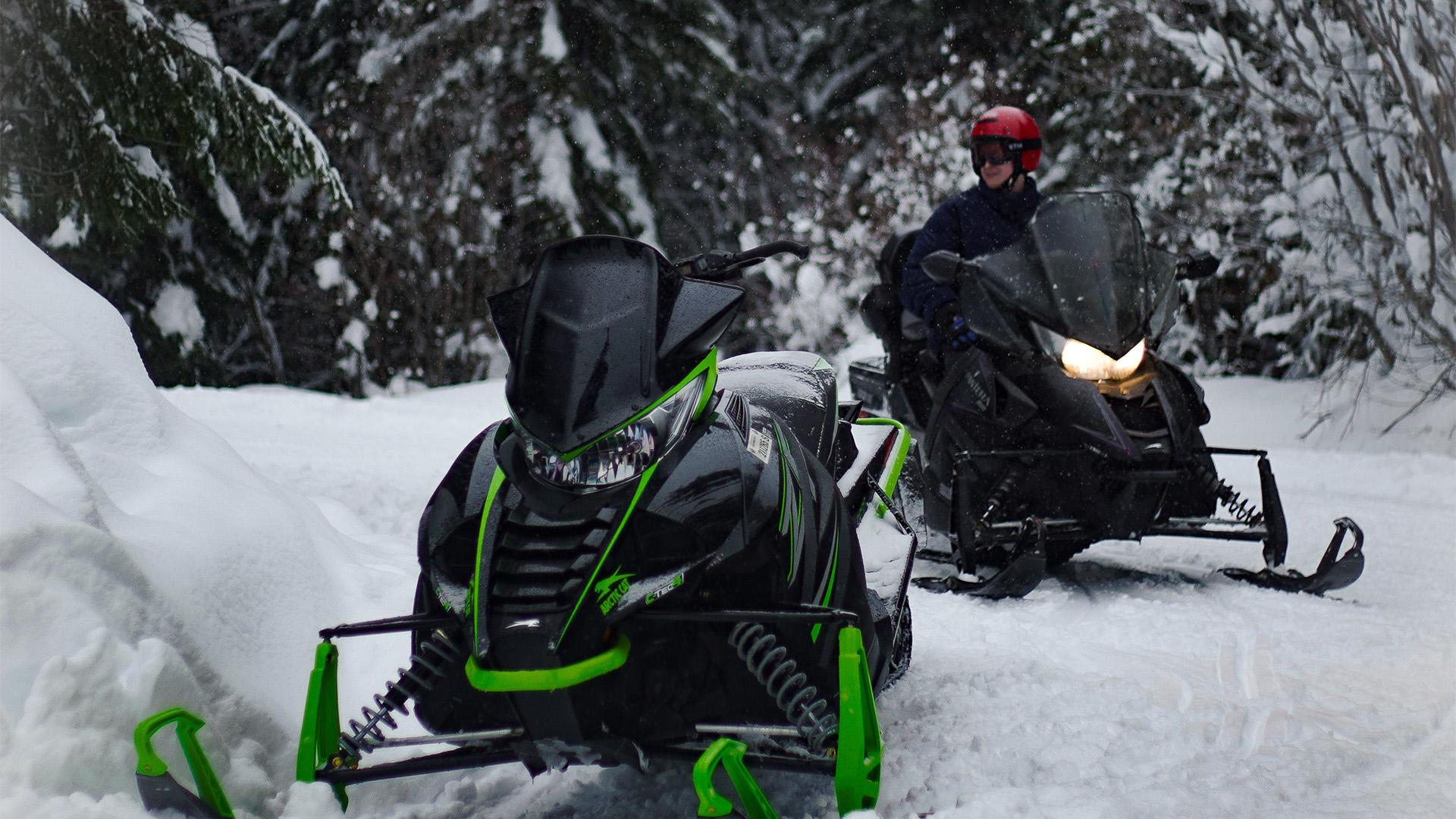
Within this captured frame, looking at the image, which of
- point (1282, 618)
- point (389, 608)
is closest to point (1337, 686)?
point (1282, 618)

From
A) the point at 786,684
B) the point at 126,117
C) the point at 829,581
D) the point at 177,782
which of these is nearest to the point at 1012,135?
the point at 829,581

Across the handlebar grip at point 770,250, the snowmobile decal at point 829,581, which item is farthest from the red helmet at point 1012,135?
the snowmobile decal at point 829,581

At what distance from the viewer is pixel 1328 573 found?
4422 millimetres

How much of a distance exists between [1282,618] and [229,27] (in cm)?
1718

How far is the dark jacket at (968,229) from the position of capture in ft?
17.9

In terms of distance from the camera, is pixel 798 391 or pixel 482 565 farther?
pixel 798 391

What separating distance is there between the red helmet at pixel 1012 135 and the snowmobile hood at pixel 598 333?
Result: 3.29 meters

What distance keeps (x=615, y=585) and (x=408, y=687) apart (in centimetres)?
49

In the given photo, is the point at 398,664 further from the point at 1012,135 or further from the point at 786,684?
the point at 1012,135

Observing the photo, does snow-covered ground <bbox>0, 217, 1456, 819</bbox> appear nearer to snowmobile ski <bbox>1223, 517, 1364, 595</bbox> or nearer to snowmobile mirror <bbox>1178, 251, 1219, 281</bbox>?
snowmobile ski <bbox>1223, 517, 1364, 595</bbox>

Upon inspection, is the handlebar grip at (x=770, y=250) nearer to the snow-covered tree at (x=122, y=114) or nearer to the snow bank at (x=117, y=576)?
the snow bank at (x=117, y=576)

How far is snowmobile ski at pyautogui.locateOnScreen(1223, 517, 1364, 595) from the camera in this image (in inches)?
172

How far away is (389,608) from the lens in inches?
143

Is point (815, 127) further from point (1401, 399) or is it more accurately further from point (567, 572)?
point (567, 572)
